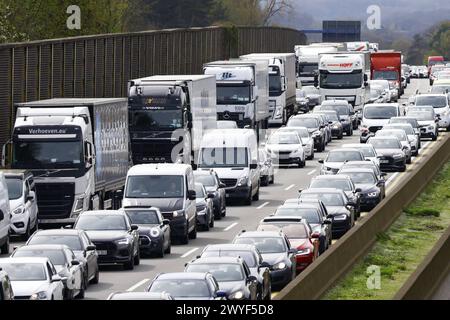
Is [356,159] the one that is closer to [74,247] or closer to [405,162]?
[405,162]

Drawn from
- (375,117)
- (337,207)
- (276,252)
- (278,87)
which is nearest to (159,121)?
(337,207)

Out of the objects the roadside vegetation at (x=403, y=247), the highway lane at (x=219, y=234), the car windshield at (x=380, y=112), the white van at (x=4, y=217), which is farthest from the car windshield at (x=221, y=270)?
the car windshield at (x=380, y=112)

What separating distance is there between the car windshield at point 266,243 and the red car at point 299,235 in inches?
69.3

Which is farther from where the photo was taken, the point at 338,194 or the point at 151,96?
the point at 151,96

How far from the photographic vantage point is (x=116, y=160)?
4591cm

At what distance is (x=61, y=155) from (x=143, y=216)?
18.8 ft

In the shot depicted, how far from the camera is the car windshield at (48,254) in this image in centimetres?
2878

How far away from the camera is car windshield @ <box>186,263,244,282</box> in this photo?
25.7 meters

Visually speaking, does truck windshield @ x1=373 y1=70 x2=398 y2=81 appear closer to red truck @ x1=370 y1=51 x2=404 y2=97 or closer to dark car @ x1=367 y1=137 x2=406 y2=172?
red truck @ x1=370 y1=51 x2=404 y2=97

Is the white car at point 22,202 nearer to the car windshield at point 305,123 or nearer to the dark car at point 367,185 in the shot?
the dark car at point 367,185

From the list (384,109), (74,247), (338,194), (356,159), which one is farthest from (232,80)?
(74,247)

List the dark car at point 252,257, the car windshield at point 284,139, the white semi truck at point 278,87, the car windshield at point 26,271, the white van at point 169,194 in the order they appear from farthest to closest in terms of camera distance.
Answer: the white semi truck at point 278,87
the car windshield at point 284,139
the white van at point 169,194
the dark car at point 252,257
the car windshield at point 26,271

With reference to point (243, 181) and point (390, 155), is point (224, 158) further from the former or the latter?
point (390, 155)
